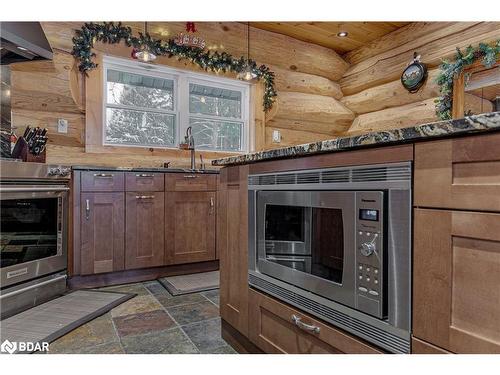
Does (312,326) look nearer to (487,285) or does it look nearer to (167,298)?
(487,285)

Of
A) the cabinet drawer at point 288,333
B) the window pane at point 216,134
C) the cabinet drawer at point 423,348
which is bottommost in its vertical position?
the cabinet drawer at point 288,333

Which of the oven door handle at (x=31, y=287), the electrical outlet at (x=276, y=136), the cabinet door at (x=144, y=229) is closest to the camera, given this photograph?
the oven door handle at (x=31, y=287)

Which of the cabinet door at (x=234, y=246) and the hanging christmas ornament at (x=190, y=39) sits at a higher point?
the hanging christmas ornament at (x=190, y=39)

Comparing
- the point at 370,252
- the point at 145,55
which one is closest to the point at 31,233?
the point at 145,55

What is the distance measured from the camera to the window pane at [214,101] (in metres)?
3.87

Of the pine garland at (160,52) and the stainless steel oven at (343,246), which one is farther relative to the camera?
the pine garland at (160,52)

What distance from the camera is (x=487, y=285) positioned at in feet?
2.21

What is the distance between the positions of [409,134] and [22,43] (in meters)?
2.73

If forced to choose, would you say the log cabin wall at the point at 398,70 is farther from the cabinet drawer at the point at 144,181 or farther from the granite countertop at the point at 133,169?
the cabinet drawer at the point at 144,181

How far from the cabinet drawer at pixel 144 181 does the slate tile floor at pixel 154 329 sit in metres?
0.93

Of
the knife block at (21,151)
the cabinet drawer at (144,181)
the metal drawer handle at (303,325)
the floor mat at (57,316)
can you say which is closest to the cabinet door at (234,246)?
the metal drawer handle at (303,325)

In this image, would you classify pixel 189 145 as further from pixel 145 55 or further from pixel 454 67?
pixel 454 67

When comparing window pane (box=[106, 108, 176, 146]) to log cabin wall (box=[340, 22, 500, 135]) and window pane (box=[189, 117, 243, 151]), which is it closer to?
window pane (box=[189, 117, 243, 151])

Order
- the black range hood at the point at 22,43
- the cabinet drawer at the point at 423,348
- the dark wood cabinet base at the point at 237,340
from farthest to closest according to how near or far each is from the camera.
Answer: the black range hood at the point at 22,43 < the dark wood cabinet base at the point at 237,340 < the cabinet drawer at the point at 423,348
